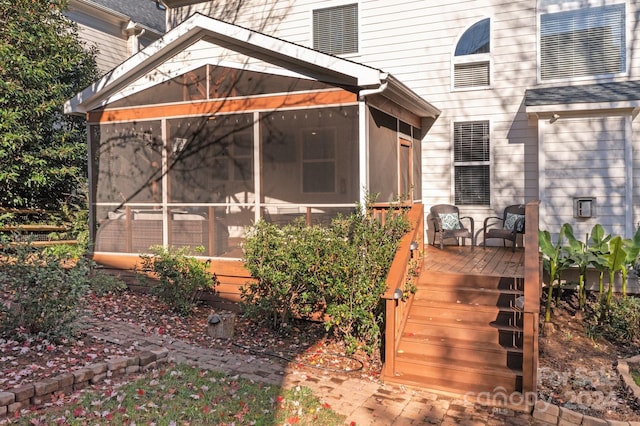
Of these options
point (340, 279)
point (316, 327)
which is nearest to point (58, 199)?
point (316, 327)

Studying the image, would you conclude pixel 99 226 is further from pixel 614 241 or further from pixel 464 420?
pixel 614 241

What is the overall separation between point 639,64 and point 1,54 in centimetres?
1163

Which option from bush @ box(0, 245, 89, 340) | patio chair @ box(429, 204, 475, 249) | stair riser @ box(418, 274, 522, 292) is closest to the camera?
bush @ box(0, 245, 89, 340)

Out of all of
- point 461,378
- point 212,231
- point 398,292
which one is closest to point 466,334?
point 461,378

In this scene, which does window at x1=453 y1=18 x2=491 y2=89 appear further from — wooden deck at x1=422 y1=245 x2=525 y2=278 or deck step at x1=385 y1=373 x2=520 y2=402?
deck step at x1=385 y1=373 x2=520 y2=402

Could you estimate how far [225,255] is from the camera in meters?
7.91

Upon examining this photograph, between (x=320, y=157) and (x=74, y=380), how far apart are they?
14.3 feet

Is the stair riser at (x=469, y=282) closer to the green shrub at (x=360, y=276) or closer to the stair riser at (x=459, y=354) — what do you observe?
the green shrub at (x=360, y=276)

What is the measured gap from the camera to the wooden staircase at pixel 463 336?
5051mm

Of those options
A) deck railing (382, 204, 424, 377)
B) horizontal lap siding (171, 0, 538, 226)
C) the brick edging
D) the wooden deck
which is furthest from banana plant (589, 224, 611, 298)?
the brick edging

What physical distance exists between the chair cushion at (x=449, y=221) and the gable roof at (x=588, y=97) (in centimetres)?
237

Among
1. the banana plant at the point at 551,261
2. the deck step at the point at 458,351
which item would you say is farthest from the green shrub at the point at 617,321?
the deck step at the point at 458,351

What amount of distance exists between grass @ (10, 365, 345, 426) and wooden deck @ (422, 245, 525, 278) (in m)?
2.96

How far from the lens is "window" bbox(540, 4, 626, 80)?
8.71 meters
